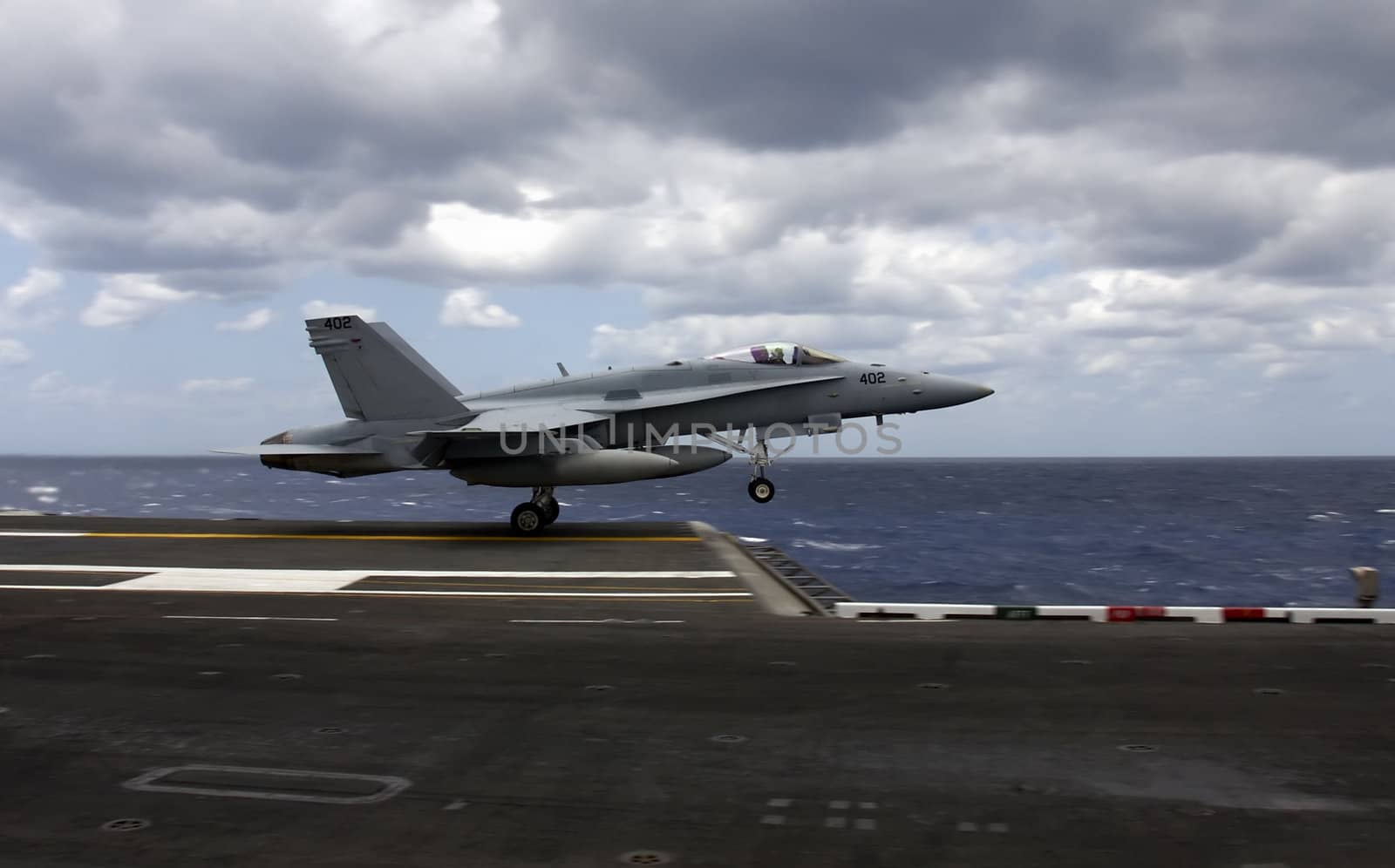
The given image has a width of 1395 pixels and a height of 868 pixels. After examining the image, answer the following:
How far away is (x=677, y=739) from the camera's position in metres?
8.14

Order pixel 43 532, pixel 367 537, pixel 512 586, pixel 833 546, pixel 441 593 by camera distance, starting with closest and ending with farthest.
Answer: pixel 441 593
pixel 512 586
pixel 367 537
pixel 43 532
pixel 833 546

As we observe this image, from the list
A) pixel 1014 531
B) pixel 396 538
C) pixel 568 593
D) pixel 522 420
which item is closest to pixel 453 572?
pixel 568 593

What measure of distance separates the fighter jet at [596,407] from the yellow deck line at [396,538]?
104cm

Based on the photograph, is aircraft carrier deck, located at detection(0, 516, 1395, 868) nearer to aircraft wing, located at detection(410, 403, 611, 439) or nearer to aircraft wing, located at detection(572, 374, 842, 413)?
aircraft wing, located at detection(410, 403, 611, 439)

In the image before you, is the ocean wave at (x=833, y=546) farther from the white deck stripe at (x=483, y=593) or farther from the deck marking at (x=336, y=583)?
the white deck stripe at (x=483, y=593)

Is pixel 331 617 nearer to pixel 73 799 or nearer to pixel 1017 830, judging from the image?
pixel 73 799

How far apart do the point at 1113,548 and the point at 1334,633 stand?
38.1 metres

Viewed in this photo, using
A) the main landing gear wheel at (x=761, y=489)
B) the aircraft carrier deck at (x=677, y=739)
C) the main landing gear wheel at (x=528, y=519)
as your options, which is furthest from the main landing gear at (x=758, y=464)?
the aircraft carrier deck at (x=677, y=739)

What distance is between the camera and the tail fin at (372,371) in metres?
26.2

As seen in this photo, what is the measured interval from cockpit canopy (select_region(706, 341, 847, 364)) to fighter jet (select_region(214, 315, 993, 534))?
0.9 inches

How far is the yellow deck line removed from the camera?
25.8 m

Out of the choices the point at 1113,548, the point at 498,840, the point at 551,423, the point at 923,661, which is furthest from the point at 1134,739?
the point at 1113,548

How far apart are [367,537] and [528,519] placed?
4199 millimetres

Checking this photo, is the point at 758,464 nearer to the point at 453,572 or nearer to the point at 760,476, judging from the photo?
the point at 760,476
